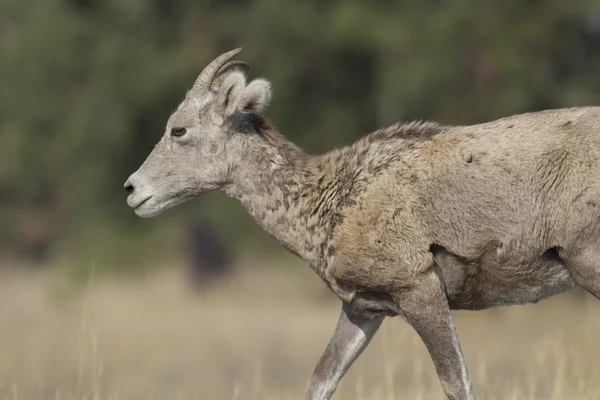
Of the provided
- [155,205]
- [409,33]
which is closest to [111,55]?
[409,33]

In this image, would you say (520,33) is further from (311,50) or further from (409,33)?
(311,50)

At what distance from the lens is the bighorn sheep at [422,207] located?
716 centimetres

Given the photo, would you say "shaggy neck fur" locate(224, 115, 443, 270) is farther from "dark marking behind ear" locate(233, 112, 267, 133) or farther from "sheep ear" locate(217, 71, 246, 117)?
"sheep ear" locate(217, 71, 246, 117)

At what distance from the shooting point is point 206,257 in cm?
2505

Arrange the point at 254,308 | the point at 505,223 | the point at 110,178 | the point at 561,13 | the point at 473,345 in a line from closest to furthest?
the point at 505,223 < the point at 473,345 < the point at 561,13 < the point at 110,178 < the point at 254,308

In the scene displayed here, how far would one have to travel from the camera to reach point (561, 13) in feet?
61.6

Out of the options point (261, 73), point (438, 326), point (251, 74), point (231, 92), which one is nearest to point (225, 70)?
point (231, 92)

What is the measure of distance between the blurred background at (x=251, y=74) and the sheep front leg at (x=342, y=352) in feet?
26.7

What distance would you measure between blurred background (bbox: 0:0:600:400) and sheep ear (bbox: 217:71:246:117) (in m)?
8.48

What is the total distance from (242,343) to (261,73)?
4.64 meters

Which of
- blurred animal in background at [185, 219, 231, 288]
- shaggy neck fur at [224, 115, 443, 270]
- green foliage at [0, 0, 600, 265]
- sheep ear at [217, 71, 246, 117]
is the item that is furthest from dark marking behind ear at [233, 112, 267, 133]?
blurred animal in background at [185, 219, 231, 288]

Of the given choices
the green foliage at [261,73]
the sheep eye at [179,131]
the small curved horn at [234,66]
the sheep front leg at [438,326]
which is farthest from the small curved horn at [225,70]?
the green foliage at [261,73]

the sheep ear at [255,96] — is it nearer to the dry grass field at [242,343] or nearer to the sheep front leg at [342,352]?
the sheep front leg at [342,352]

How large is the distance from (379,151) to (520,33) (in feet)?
38.3
